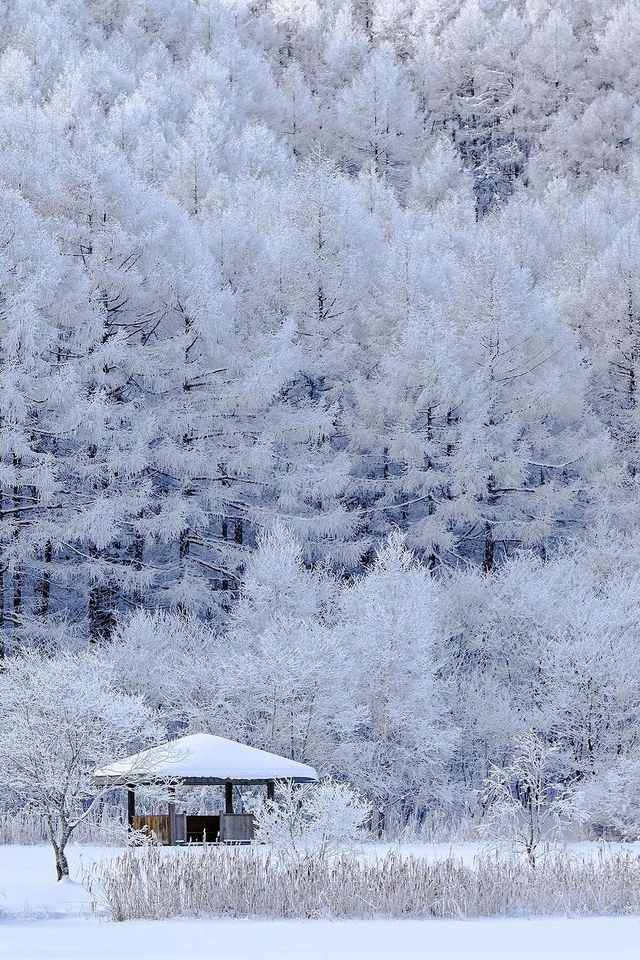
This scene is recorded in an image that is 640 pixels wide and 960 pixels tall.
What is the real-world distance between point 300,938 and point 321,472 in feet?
72.4

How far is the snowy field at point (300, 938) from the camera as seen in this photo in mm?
9368

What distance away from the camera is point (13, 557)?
29297 mm

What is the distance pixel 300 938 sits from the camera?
10383 mm

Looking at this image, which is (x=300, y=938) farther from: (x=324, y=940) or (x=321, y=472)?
(x=321, y=472)

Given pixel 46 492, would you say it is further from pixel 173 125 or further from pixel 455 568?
pixel 173 125

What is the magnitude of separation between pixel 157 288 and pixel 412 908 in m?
22.1

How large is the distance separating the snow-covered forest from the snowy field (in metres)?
12.1

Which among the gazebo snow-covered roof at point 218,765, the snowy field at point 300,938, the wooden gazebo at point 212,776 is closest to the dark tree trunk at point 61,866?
the snowy field at point 300,938

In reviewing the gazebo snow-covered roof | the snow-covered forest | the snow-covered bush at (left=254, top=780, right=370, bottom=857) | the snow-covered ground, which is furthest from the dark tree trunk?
the snow-covered forest

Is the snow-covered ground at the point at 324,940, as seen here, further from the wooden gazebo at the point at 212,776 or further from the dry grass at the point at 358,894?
the wooden gazebo at the point at 212,776

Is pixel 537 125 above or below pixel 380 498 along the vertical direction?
above

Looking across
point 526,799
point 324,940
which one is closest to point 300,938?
point 324,940

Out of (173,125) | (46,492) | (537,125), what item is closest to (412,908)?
(46,492)

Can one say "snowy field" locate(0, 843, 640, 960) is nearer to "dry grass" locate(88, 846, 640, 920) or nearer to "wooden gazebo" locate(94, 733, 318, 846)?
"dry grass" locate(88, 846, 640, 920)
